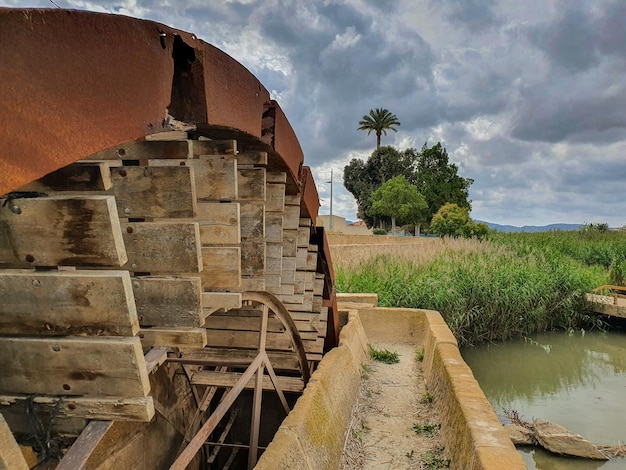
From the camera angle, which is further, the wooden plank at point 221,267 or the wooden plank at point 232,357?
the wooden plank at point 232,357

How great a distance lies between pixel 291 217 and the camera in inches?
140

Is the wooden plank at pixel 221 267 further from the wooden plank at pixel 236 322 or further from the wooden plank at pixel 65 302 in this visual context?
the wooden plank at pixel 236 322

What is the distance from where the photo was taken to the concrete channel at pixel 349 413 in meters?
2.51

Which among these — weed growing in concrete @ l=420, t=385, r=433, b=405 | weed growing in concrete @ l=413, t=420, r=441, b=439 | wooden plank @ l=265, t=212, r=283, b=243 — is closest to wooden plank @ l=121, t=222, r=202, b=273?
wooden plank @ l=265, t=212, r=283, b=243

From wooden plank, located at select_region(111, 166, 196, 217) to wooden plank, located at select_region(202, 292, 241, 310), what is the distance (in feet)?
2.19

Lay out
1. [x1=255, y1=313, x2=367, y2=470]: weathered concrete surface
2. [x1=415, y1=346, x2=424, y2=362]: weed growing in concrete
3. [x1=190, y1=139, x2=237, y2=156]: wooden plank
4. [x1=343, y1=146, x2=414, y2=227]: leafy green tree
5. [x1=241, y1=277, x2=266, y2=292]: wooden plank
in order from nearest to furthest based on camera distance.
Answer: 1. [x1=190, y1=139, x2=237, y2=156]: wooden plank
2. [x1=255, y1=313, x2=367, y2=470]: weathered concrete surface
3. [x1=241, y1=277, x2=266, y2=292]: wooden plank
4. [x1=415, y1=346, x2=424, y2=362]: weed growing in concrete
5. [x1=343, y1=146, x2=414, y2=227]: leafy green tree

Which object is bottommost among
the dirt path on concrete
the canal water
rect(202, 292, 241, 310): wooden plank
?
the canal water

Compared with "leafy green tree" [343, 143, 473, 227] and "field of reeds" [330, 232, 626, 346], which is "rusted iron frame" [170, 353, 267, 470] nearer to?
"field of reeds" [330, 232, 626, 346]

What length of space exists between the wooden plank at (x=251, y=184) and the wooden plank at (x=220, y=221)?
0.42 metres

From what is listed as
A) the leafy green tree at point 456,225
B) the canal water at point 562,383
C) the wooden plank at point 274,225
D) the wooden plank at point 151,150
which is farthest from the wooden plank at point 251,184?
the leafy green tree at point 456,225

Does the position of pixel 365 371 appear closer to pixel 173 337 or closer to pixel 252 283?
pixel 252 283

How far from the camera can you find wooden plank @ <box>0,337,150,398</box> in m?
1.42

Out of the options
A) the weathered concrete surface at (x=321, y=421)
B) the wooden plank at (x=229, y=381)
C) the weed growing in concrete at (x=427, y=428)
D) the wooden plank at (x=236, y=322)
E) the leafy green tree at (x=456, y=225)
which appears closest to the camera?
the weathered concrete surface at (x=321, y=421)

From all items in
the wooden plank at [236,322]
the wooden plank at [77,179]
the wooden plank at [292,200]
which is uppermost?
the wooden plank at [292,200]
